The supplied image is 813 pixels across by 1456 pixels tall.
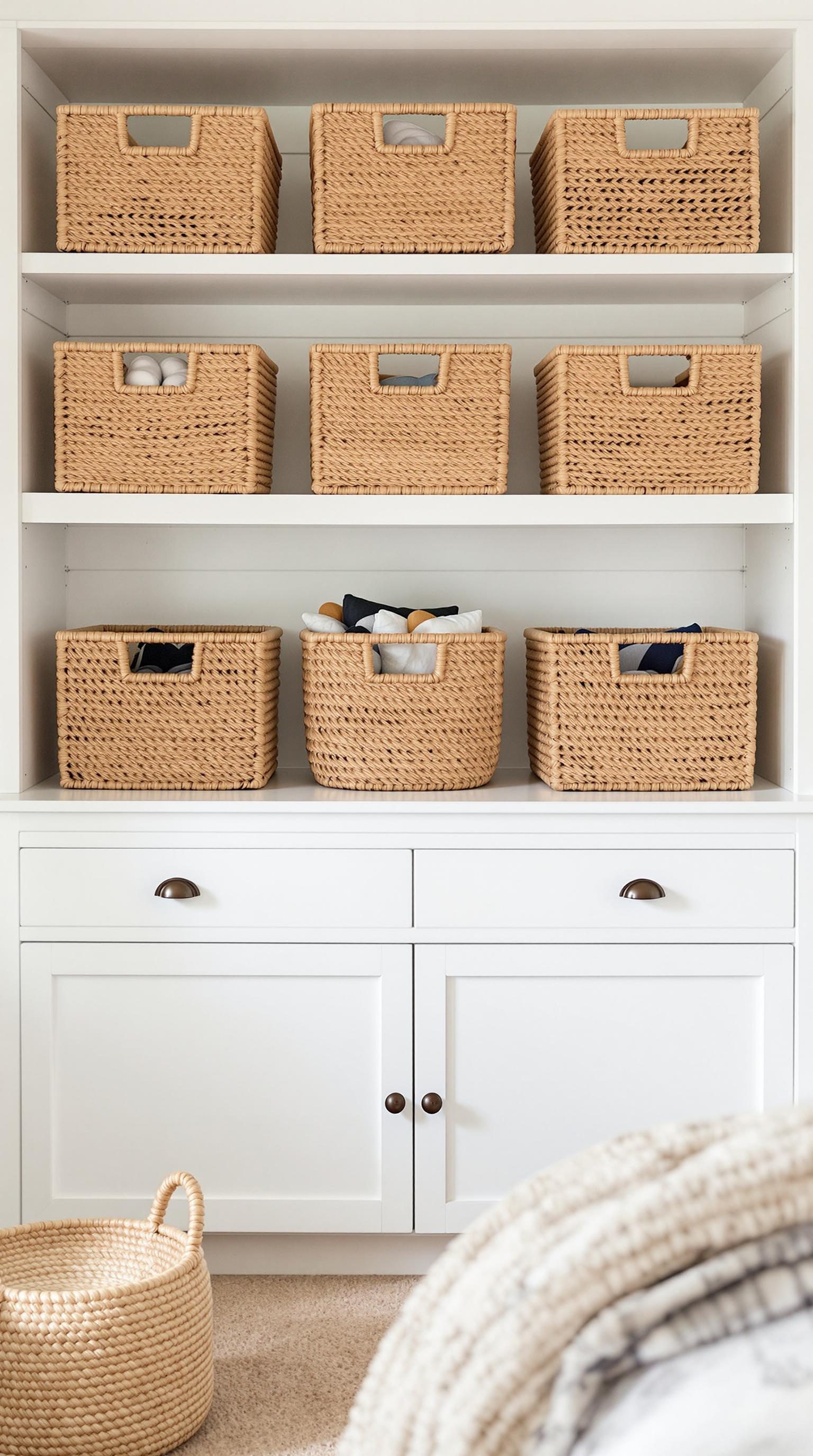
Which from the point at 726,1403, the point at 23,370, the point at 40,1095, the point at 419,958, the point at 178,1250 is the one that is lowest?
the point at 178,1250

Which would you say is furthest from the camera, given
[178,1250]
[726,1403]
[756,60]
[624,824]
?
[756,60]

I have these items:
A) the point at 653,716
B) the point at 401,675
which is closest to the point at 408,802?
the point at 401,675

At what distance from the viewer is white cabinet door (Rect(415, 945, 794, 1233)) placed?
1986 mm

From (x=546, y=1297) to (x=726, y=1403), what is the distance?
78 millimetres

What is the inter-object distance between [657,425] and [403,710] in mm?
642

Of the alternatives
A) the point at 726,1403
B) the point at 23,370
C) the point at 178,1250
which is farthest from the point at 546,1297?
the point at 23,370

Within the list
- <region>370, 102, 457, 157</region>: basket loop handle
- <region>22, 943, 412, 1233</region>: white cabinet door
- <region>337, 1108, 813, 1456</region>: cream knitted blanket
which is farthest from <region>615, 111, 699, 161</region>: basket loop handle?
<region>337, 1108, 813, 1456</region>: cream knitted blanket

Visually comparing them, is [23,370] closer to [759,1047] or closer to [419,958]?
[419,958]

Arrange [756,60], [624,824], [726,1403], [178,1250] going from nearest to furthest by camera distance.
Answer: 1. [726,1403]
2. [178,1250]
3. [624,824]
4. [756,60]

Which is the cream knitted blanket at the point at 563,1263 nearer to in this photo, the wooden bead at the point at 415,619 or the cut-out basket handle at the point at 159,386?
the wooden bead at the point at 415,619

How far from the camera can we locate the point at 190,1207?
1676mm

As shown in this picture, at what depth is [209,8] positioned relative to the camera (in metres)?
1.98

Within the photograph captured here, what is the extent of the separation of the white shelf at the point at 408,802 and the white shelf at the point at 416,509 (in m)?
→ 0.46

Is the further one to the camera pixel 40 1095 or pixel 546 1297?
pixel 40 1095
